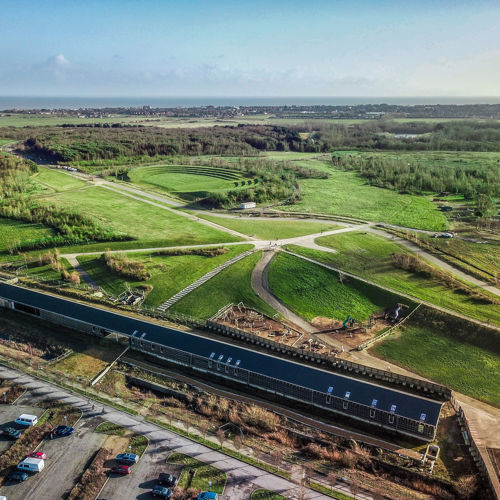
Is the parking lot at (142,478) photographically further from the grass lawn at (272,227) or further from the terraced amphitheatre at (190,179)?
the terraced amphitheatre at (190,179)

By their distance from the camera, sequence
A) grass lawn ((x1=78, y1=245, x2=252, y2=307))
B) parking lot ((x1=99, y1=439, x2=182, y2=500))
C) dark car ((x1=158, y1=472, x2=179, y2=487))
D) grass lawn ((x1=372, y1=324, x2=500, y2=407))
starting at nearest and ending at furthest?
1. parking lot ((x1=99, y1=439, x2=182, y2=500))
2. dark car ((x1=158, y1=472, x2=179, y2=487))
3. grass lawn ((x1=372, y1=324, x2=500, y2=407))
4. grass lawn ((x1=78, y1=245, x2=252, y2=307))

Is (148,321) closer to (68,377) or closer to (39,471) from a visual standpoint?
(68,377)

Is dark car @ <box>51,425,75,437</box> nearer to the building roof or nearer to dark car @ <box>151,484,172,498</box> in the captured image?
dark car @ <box>151,484,172,498</box>

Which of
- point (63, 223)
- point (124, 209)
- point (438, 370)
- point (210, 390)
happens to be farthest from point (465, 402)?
point (124, 209)

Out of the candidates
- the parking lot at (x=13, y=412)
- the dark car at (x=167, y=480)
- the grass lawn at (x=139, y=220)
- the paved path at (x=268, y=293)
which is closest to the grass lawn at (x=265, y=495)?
the dark car at (x=167, y=480)

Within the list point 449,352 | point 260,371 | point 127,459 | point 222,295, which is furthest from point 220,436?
point 449,352

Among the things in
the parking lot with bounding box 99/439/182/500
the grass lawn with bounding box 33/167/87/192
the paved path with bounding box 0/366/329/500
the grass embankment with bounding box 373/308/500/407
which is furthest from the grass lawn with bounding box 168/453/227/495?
the grass lawn with bounding box 33/167/87/192
